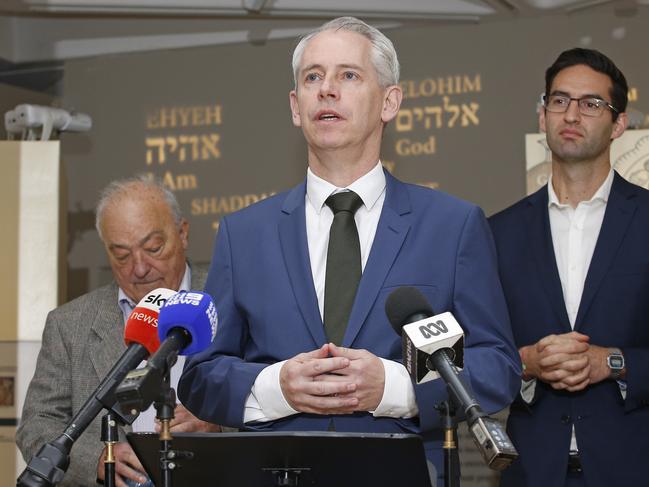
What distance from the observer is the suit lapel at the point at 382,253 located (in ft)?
9.14

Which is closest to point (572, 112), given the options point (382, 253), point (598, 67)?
point (598, 67)

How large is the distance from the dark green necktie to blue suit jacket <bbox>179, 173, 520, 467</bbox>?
38 mm

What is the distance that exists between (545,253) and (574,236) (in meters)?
0.13

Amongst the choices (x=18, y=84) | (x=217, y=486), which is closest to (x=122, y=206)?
(x=18, y=84)

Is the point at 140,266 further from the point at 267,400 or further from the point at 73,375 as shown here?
the point at 267,400

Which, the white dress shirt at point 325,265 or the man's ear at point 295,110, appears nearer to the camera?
the white dress shirt at point 325,265

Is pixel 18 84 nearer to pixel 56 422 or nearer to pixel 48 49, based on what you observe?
pixel 48 49

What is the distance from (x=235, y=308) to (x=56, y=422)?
1.26 metres

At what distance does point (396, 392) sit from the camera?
2678 millimetres

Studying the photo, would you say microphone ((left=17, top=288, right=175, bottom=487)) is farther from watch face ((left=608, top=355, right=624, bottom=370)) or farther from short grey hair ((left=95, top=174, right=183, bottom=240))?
short grey hair ((left=95, top=174, right=183, bottom=240))

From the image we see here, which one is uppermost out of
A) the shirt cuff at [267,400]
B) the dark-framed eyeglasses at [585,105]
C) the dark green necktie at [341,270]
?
the dark-framed eyeglasses at [585,105]

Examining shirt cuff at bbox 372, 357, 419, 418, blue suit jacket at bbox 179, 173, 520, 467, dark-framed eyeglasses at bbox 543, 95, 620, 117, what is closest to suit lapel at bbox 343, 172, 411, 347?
blue suit jacket at bbox 179, 173, 520, 467

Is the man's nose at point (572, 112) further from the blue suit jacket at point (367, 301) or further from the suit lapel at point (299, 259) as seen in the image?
the suit lapel at point (299, 259)

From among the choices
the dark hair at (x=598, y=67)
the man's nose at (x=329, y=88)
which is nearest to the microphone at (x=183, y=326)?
the man's nose at (x=329, y=88)
